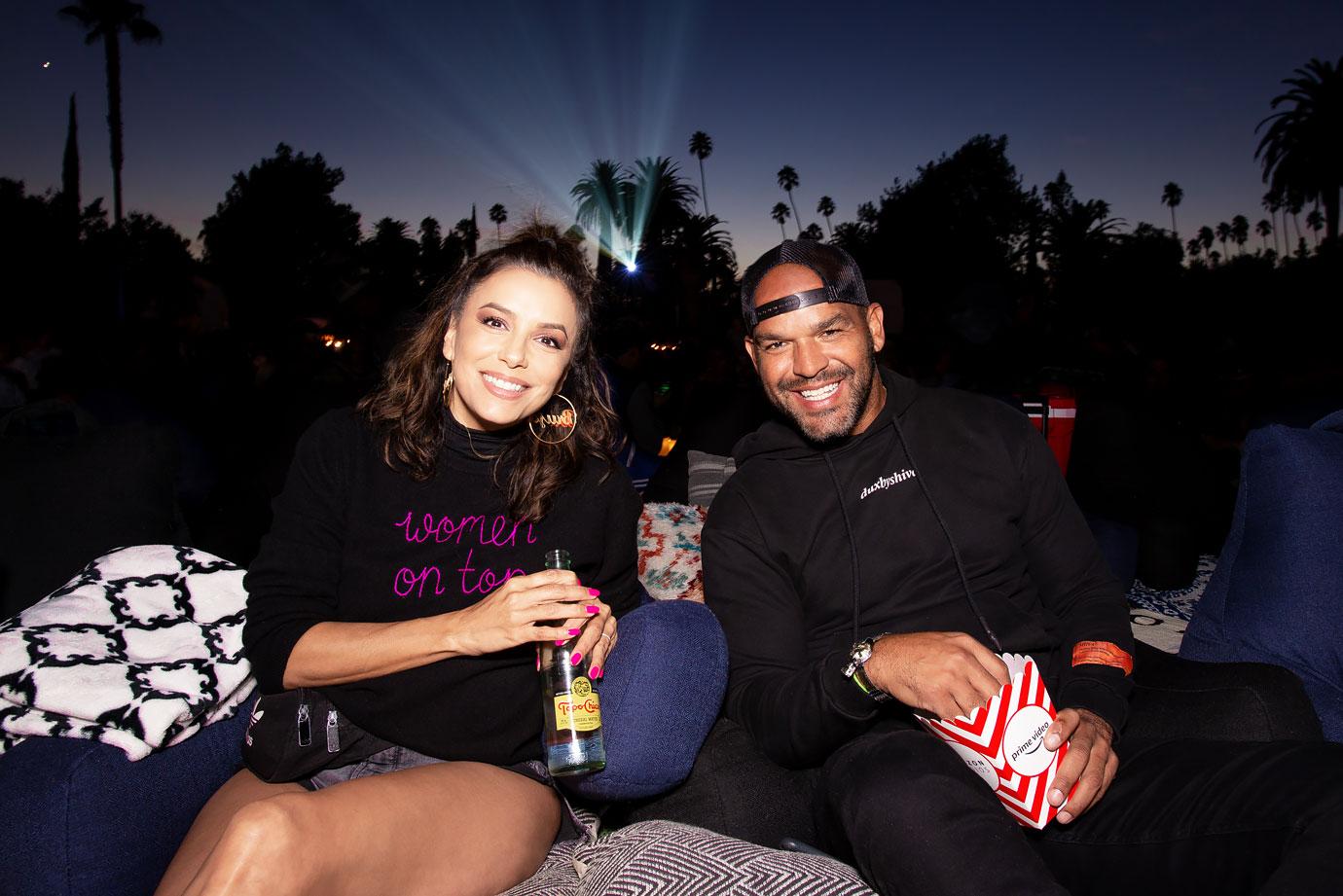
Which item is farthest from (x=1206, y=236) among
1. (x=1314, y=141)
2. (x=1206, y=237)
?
(x=1314, y=141)

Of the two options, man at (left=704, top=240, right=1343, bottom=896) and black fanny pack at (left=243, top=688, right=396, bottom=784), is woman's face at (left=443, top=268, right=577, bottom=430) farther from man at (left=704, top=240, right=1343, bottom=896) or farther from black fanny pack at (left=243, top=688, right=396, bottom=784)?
black fanny pack at (left=243, top=688, right=396, bottom=784)

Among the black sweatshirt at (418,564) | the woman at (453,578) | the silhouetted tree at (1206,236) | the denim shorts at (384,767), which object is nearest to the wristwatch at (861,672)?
the woman at (453,578)

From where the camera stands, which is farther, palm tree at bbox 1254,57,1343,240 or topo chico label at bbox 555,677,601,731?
palm tree at bbox 1254,57,1343,240

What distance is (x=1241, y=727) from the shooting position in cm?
204

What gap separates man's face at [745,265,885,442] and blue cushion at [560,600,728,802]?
32.0 inches

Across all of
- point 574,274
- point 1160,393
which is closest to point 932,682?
point 574,274

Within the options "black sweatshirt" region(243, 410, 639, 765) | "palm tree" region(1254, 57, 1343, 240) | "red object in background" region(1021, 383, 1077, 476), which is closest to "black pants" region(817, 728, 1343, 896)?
"black sweatshirt" region(243, 410, 639, 765)

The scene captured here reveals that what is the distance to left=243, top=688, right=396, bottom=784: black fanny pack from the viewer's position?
6.55ft

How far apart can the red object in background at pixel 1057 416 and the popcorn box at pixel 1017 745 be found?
3.12 m

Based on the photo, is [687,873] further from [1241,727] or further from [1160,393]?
[1160,393]

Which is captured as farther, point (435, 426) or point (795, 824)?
point (435, 426)

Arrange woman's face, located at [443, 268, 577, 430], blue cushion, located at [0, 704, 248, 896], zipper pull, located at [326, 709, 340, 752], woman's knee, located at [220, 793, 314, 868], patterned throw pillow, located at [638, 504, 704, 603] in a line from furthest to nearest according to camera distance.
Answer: patterned throw pillow, located at [638, 504, 704, 603]
woman's face, located at [443, 268, 577, 430]
zipper pull, located at [326, 709, 340, 752]
blue cushion, located at [0, 704, 248, 896]
woman's knee, located at [220, 793, 314, 868]

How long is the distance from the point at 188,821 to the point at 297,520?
→ 78cm

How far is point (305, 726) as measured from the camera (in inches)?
79.3
